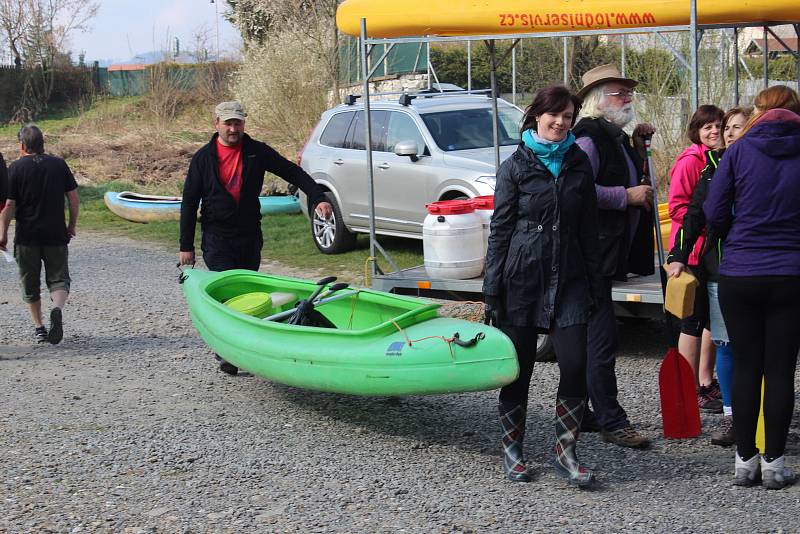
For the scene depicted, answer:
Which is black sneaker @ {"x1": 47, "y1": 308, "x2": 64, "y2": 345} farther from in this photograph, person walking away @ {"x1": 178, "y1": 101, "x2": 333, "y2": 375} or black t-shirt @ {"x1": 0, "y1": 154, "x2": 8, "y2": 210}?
person walking away @ {"x1": 178, "y1": 101, "x2": 333, "y2": 375}

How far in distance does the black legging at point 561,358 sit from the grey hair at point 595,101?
1382 millimetres

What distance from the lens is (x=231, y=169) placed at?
746 cm

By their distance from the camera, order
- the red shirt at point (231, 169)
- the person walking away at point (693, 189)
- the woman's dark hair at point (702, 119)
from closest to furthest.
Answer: the person walking away at point (693, 189)
the woman's dark hair at point (702, 119)
the red shirt at point (231, 169)

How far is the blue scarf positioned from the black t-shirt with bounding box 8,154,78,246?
16.6 feet

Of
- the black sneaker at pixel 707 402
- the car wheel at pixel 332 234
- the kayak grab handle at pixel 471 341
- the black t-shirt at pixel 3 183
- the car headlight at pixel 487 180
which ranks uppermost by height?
the black t-shirt at pixel 3 183

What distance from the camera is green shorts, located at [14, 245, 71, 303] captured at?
893 centimetres

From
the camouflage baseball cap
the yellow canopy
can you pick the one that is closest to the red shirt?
the camouflage baseball cap

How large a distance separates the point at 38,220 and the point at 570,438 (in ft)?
17.6

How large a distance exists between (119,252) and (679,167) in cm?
1029

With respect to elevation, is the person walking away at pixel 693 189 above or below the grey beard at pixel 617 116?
below

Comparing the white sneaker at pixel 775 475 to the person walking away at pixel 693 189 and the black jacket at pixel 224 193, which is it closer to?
the person walking away at pixel 693 189

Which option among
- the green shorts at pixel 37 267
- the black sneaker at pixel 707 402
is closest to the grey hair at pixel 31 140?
the green shorts at pixel 37 267

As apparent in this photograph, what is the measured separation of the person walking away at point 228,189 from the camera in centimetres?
740

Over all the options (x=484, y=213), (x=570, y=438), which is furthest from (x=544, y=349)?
(x=570, y=438)
